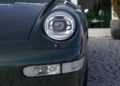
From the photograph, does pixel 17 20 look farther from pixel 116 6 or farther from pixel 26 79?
pixel 116 6

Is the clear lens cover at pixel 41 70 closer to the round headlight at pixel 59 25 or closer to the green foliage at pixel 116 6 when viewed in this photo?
the round headlight at pixel 59 25

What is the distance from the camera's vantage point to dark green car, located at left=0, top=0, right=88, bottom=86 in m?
2.24

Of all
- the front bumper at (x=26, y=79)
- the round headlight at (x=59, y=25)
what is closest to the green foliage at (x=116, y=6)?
the round headlight at (x=59, y=25)

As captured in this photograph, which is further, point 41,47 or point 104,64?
point 104,64

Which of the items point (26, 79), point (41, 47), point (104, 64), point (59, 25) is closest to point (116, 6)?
point (104, 64)

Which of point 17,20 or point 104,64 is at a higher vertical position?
point 17,20

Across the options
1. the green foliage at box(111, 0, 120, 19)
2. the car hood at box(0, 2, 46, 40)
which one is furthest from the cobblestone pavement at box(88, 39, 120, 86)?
the car hood at box(0, 2, 46, 40)

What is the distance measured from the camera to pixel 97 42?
8.04 metres

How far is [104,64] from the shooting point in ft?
17.0

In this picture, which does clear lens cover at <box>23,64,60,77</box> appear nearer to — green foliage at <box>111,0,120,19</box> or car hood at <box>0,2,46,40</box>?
car hood at <box>0,2,46,40</box>

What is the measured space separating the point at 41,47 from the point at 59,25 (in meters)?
0.24

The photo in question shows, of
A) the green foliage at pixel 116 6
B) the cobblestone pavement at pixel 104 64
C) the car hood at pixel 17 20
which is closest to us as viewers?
the car hood at pixel 17 20

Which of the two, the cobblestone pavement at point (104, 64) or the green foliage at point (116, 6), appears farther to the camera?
the green foliage at point (116, 6)

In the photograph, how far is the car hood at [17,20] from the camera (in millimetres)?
2387
